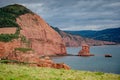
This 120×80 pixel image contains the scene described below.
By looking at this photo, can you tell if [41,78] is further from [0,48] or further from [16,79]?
[0,48]

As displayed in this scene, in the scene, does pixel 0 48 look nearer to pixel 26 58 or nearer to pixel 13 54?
pixel 13 54

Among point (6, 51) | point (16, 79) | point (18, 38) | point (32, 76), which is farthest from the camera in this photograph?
point (18, 38)

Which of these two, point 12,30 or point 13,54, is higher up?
point 12,30

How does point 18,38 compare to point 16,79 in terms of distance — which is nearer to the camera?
point 16,79

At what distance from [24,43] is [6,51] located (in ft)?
117

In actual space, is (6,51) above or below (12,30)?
below

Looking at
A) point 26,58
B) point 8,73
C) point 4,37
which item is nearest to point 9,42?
point 4,37

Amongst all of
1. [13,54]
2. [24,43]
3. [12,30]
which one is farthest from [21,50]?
[12,30]

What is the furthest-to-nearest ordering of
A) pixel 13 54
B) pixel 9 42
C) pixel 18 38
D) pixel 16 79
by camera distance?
pixel 18 38 → pixel 9 42 → pixel 13 54 → pixel 16 79

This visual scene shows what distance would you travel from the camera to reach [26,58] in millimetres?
131000

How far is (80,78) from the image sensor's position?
2370 centimetres

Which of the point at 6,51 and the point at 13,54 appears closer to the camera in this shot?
the point at 13,54

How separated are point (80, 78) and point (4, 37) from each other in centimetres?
15175

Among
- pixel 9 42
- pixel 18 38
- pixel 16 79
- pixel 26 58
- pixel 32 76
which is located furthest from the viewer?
pixel 18 38
